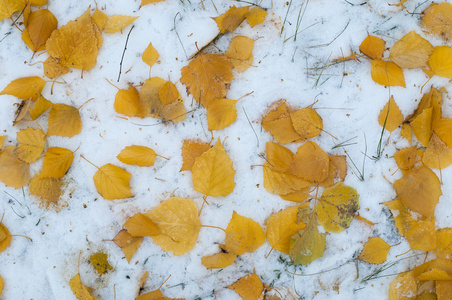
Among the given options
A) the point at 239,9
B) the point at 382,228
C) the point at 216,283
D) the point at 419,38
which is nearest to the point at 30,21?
the point at 239,9

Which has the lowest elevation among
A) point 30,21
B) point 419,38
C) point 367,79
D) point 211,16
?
point 367,79

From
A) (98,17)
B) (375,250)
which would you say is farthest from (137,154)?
(375,250)

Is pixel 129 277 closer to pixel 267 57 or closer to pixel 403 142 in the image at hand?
pixel 267 57

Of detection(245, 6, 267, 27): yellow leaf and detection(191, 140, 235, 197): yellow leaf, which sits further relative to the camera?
detection(245, 6, 267, 27): yellow leaf

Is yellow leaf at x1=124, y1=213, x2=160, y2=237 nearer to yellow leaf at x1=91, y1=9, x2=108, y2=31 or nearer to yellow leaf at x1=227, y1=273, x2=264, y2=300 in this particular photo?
yellow leaf at x1=227, y1=273, x2=264, y2=300

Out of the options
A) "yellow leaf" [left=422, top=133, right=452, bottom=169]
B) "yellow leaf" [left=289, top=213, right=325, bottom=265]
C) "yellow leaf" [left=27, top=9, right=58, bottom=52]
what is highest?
"yellow leaf" [left=27, top=9, right=58, bottom=52]

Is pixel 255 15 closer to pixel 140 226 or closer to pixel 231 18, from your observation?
pixel 231 18

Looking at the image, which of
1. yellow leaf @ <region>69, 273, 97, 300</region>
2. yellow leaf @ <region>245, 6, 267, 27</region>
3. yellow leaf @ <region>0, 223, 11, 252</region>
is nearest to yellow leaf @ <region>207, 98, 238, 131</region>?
yellow leaf @ <region>245, 6, 267, 27</region>
